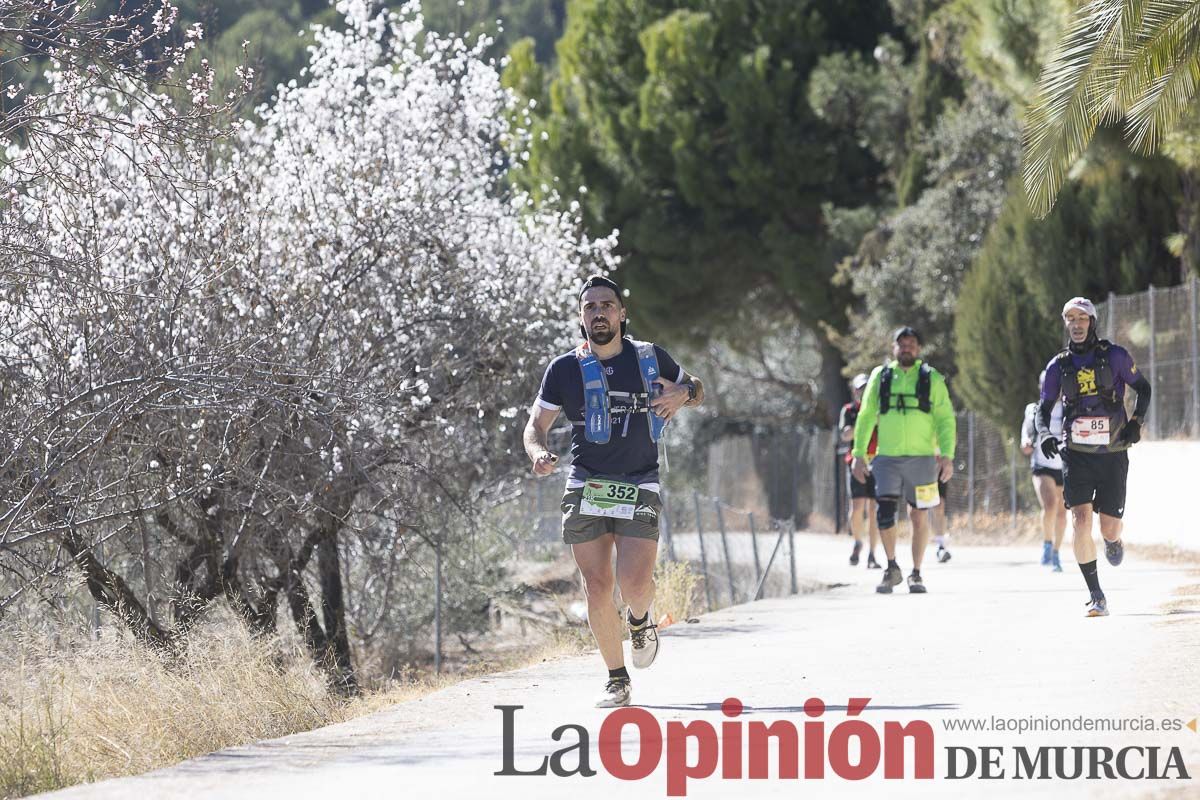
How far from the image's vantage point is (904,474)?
14.1 meters

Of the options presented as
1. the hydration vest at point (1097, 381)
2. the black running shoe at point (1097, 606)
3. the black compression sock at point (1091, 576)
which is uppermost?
the hydration vest at point (1097, 381)

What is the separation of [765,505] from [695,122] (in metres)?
10.1

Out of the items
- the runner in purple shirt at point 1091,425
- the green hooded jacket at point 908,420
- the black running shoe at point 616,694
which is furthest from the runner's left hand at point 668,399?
the green hooded jacket at point 908,420

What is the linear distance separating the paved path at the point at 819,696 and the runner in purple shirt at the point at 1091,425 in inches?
27.8

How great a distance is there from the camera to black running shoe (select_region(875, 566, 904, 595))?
1466 cm

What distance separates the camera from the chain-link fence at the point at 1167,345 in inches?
784

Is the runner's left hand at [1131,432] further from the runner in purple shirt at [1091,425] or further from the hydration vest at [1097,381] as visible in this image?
the hydration vest at [1097,381]

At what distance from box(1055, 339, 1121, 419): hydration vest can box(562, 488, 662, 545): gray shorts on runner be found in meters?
4.12

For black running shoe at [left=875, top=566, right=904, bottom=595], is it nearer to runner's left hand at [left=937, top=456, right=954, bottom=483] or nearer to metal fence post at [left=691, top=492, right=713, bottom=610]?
runner's left hand at [left=937, top=456, right=954, bottom=483]

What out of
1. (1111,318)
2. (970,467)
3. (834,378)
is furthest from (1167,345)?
(834,378)

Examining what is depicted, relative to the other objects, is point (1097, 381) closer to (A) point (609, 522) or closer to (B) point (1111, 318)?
(A) point (609, 522)

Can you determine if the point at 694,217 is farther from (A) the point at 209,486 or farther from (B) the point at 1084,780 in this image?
(B) the point at 1084,780

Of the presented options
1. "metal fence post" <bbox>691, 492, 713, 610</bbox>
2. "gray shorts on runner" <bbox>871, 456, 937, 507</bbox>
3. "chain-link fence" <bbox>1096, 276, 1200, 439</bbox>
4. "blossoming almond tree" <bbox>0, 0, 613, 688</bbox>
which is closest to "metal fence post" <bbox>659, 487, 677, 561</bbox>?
"metal fence post" <bbox>691, 492, 713, 610</bbox>

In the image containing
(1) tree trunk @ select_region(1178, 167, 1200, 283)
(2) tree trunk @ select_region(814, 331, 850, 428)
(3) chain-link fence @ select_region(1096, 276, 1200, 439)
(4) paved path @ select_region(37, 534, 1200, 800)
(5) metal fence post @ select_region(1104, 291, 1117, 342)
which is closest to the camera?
(4) paved path @ select_region(37, 534, 1200, 800)
